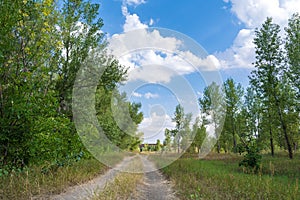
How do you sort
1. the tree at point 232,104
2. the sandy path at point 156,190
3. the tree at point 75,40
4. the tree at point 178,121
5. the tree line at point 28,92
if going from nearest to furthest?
the tree line at point 28,92, the sandy path at point 156,190, the tree at point 178,121, the tree at point 75,40, the tree at point 232,104

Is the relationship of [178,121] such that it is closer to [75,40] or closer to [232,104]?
[75,40]

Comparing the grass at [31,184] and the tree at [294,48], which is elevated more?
the tree at [294,48]

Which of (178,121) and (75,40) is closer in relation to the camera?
(178,121)

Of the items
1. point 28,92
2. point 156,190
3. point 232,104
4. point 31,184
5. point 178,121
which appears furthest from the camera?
point 232,104

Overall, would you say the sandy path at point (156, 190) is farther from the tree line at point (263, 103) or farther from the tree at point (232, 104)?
the tree at point (232, 104)

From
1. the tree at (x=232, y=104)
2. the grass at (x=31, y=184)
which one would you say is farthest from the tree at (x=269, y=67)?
the grass at (x=31, y=184)

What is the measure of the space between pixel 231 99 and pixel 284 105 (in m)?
10.6

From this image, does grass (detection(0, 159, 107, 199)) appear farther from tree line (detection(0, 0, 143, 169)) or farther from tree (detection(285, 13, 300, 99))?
tree (detection(285, 13, 300, 99))

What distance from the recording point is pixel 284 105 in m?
20.2

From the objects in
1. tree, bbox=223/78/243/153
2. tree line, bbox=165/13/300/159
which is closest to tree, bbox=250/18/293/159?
tree line, bbox=165/13/300/159

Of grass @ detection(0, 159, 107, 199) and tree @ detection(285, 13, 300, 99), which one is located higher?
tree @ detection(285, 13, 300, 99)

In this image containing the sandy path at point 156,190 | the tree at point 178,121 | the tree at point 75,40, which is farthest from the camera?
the tree at point 75,40

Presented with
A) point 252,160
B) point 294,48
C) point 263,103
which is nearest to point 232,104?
point 263,103

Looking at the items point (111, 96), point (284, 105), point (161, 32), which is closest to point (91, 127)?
point (111, 96)
